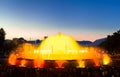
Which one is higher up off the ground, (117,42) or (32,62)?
(117,42)

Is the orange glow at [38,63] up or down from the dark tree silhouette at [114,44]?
down

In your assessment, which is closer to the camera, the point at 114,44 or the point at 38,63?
the point at 38,63

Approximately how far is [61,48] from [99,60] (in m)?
14.5

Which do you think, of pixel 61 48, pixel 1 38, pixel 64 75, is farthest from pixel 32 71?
pixel 1 38

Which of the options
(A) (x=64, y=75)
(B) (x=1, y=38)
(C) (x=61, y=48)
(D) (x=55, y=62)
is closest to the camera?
(A) (x=64, y=75)

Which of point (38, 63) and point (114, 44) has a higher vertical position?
point (114, 44)

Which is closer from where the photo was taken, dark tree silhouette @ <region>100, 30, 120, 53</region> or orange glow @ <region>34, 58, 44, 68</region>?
orange glow @ <region>34, 58, 44, 68</region>

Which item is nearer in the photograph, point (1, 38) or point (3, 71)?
point (3, 71)

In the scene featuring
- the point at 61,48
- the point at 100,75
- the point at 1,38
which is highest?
the point at 1,38

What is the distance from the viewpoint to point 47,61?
33625 mm

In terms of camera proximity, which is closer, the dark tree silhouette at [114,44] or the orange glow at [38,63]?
the orange glow at [38,63]

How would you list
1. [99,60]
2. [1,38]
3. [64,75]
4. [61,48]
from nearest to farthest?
[64,75] → [99,60] → [61,48] → [1,38]

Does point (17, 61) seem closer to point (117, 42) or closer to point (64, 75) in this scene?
point (64, 75)

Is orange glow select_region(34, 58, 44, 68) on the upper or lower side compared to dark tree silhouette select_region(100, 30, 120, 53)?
lower
